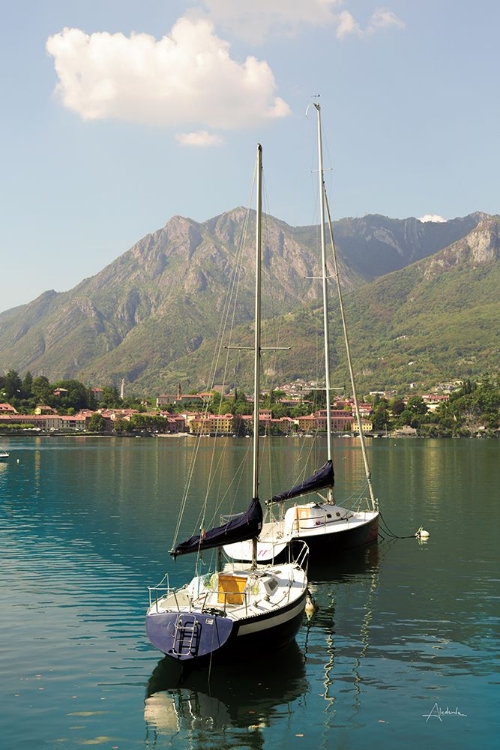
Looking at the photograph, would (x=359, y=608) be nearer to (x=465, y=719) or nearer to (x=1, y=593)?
(x=465, y=719)

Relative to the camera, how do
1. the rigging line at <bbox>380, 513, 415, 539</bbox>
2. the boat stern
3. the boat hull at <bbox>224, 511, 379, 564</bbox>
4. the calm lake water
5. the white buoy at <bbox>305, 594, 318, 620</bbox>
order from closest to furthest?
the calm lake water, the boat stern, the white buoy at <bbox>305, 594, 318, 620</bbox>, the boat hull at <bbox>224, 511, 379, 564</bbox>, the rigging line at <bbox>380, 513, 415, 539</bbox>

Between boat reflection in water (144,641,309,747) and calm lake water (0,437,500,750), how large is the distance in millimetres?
59

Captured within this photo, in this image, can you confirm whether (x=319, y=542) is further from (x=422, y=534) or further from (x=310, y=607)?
(x=422, y=534)

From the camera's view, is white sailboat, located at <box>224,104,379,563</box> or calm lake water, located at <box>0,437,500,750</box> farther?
white sailboat, located at <box>224,104,379,563</box>

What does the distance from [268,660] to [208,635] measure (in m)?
3.21

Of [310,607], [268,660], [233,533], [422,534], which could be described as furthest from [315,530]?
[268,660]

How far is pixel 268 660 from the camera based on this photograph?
25391 millimetres

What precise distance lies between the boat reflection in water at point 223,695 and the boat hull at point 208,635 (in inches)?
24.2

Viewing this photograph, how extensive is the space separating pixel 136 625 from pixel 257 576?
233 inches

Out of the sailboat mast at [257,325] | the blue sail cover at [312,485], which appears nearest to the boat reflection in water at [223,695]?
the sailboat mast at [257,325]

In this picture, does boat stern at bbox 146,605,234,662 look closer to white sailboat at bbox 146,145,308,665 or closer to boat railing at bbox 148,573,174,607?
white sailboat at bbox 146,145,308,665

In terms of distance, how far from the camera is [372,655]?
26.5 m

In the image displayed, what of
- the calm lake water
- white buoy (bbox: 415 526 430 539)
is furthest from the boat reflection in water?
white buoy (bbox: 415 526 430 539)

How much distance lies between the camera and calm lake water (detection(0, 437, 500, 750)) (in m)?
20.5
